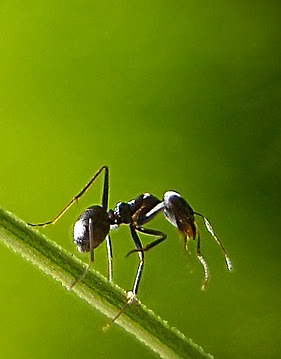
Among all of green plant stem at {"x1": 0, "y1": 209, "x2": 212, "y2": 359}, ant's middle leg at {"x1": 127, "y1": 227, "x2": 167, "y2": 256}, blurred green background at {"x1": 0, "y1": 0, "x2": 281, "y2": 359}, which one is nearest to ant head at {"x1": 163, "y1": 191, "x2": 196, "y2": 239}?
ant's middle leg at {"x1": 127, "y1": 227, "x2": 167, "y2": 256}

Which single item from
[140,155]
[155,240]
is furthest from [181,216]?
[140,155]

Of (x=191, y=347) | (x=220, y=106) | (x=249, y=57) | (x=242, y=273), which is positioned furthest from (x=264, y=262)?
(x=191, y=347)

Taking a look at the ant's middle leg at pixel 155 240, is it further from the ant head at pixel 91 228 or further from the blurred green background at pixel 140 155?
the blurred green background at pixel 140 155

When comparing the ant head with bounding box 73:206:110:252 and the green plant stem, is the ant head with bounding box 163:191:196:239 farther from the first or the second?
the green plant stem

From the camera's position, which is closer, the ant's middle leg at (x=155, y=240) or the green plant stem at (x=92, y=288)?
the green plant stem at (x=92, y=288)

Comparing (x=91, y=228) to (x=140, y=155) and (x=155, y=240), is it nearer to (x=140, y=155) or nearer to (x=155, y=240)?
A: (x=155, y=240)

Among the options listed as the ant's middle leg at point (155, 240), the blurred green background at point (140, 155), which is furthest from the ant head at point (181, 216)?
the blurred green background at point (140, 155)

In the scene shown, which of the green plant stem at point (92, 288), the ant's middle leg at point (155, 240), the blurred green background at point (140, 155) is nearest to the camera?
the green plant stem at point (92, 288)
